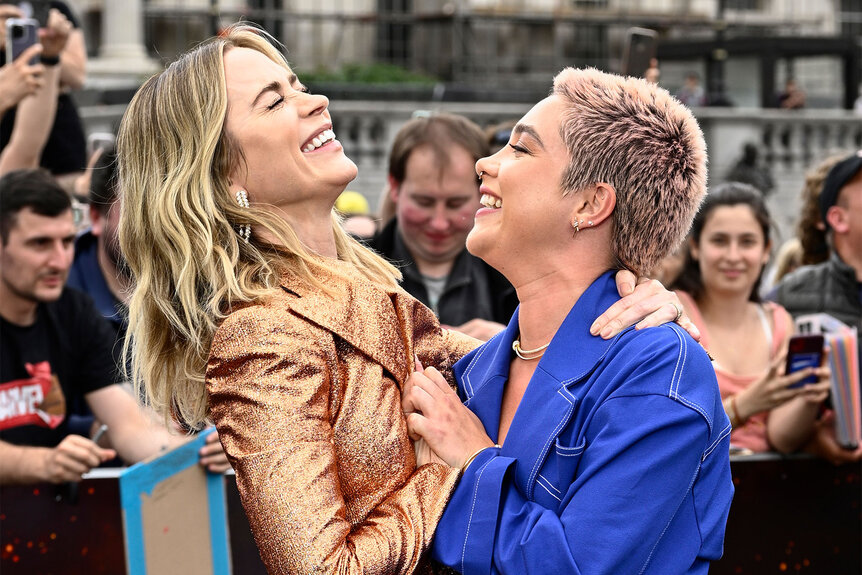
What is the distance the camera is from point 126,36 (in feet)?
63.5

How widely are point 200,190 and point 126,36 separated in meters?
18.2

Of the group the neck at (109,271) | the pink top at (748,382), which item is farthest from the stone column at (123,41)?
the pink top at (748,382)

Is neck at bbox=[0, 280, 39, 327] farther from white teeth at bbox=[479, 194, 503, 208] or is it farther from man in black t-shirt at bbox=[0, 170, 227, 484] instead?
white teeth at bbox=[479, 194, 503, 208]

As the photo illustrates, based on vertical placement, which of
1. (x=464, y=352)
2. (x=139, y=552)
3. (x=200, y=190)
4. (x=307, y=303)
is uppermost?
(x=200, y=190)

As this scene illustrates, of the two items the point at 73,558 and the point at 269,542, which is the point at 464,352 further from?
the point at 73,558

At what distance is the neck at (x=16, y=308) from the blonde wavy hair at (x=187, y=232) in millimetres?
2144

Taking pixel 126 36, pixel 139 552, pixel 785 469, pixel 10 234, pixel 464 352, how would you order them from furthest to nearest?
1. pixel 126 36
2. pixel 10 234
3. pixel 785 469
4. pixel 139 552
5. pixel 464 352

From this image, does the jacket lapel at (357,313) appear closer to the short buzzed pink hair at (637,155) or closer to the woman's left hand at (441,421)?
the woman's left hand at (441,421)

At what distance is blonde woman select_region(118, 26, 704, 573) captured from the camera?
210 cm

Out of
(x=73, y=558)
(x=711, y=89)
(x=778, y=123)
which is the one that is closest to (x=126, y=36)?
(x=711, y=89)

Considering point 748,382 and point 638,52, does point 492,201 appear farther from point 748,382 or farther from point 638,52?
point 638,52

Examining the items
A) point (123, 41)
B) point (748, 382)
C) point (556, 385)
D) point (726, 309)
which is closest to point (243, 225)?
point (556, 385)

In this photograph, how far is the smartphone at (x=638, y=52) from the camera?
4.72 meters

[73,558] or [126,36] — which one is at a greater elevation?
[126,36]
